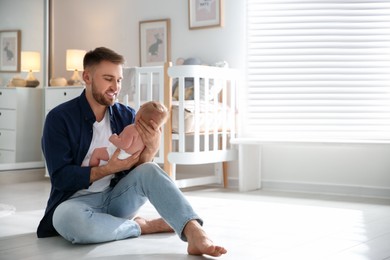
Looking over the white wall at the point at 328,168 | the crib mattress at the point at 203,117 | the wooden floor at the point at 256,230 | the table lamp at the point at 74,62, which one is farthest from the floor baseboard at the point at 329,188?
the table lamp at the point at 74,62

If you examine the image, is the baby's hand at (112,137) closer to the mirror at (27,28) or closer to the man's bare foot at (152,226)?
the man's bare foot at (152,226)

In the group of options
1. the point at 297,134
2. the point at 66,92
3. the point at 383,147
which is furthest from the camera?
the point at 66,92

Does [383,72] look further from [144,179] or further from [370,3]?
[144,179]

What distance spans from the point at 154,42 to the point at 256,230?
2.49 m

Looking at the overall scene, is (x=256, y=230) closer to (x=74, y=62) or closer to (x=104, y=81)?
(x=104, y=81)

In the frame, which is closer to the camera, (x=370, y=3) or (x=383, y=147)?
(x=383, y=147)

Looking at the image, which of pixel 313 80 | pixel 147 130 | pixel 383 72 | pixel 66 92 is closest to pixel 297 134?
pixel 313 80

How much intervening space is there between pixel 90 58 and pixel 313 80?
213 centimetres

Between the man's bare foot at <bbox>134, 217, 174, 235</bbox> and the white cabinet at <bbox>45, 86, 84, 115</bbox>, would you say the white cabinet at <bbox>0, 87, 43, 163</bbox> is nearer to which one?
the white cabinet at <bbox>45, 86, 84, 115</bbox>

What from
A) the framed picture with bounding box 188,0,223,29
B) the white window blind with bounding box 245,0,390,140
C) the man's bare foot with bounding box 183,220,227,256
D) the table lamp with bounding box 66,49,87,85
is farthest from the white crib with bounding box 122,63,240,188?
the man's bare foot with bounding box 183,220,227,256

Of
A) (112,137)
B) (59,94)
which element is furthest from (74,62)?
Answer: (112,137)

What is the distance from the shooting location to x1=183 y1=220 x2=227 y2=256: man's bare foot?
189 centimetres

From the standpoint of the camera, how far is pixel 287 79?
4.13 m

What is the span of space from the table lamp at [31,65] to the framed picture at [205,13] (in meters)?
1.36
